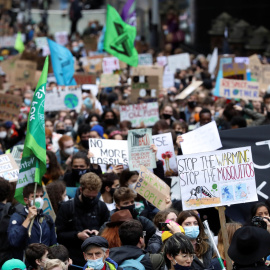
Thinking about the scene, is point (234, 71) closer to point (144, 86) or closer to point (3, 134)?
point (144, 86)

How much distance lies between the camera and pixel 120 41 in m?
15.1

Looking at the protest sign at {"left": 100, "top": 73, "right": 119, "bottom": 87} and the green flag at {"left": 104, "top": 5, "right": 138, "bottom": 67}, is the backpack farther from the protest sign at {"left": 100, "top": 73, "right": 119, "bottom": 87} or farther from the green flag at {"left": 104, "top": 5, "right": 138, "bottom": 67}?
the protest sign at {"left": 100, "top": 73, "right": 119, "bottom": 87}

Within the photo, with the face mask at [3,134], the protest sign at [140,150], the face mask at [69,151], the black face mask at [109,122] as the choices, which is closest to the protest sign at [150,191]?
the protest sign at [140,150]

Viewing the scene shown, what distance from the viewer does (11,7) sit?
38062mm

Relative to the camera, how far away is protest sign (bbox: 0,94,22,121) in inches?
506

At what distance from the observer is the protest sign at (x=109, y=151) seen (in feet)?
29.4

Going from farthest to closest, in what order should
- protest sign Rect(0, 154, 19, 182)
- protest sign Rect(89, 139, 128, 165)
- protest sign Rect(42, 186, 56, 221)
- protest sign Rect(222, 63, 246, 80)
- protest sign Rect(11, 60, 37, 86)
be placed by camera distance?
protest sign Rect(11, 60, 37, 86)
protest sign Rect(222, 63, 246, 80)
protest sign Rect(89, 139, 128, 165)
protest sign Rect(0, 154, 19, 182)
protest sign Rect(42, 186, 56, 221)

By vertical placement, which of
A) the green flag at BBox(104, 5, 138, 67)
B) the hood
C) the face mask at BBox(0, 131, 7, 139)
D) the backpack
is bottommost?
the face mask at BBox(0, 131, 7, 139)

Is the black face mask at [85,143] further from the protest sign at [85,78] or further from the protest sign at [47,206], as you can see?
the protest sign at [85,78]

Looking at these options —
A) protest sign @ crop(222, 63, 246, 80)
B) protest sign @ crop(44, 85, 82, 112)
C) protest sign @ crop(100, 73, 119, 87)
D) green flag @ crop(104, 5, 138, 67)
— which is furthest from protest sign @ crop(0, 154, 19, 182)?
protest sign @ crop(100, 73, 119, 87)

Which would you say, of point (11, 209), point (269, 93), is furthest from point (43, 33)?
point (11, 209)

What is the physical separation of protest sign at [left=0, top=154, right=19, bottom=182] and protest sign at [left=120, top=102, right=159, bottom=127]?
439cm

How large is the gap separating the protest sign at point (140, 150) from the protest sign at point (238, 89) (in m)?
5.21

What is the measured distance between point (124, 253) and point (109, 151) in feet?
10.0
